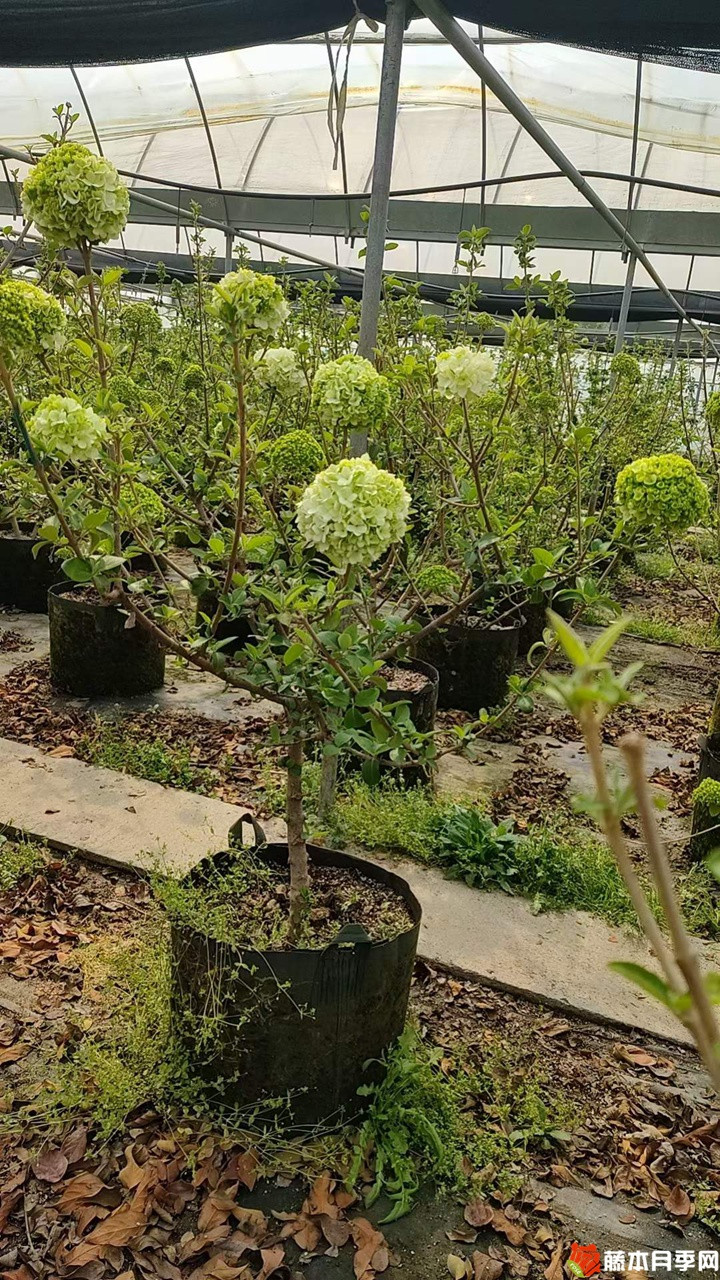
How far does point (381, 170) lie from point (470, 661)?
2.54 meters

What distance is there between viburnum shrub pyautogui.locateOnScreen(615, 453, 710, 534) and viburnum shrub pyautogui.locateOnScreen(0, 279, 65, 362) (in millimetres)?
1231

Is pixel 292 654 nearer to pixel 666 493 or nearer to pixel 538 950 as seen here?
pixel 666 493

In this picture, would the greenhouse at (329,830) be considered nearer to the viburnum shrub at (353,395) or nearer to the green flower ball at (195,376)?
the viburnum shrub at (353,395)

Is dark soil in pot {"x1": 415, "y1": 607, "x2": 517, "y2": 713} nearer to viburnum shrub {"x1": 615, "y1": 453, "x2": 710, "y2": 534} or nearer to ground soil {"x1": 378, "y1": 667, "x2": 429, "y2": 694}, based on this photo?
ground soil {"x1": 378, "y1": 667, "x2": 429, "y2": 694}

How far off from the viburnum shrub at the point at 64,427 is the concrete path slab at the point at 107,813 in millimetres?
1619

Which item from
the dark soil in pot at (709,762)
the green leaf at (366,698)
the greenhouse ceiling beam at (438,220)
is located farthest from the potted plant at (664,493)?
the greenhouse ceiling beam at (438,220)

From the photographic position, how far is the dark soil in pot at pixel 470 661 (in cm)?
473

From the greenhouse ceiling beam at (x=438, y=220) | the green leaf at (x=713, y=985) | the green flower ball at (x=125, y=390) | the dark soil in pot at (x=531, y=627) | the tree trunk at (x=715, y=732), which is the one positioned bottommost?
the dark soil in pot at (x=531, y=627)

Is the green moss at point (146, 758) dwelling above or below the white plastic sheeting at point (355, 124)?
below

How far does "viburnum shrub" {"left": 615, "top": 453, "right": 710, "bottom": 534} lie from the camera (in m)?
1.84

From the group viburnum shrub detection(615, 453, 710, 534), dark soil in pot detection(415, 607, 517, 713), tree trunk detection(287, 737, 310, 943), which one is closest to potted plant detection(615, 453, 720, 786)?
viburnum shrub detection(615, 453, 710, 534)

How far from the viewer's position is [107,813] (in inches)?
132

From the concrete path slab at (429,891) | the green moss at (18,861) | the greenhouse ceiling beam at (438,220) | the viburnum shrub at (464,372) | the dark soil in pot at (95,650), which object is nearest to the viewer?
the viburnum shrub at (464,372)

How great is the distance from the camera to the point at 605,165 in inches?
339
